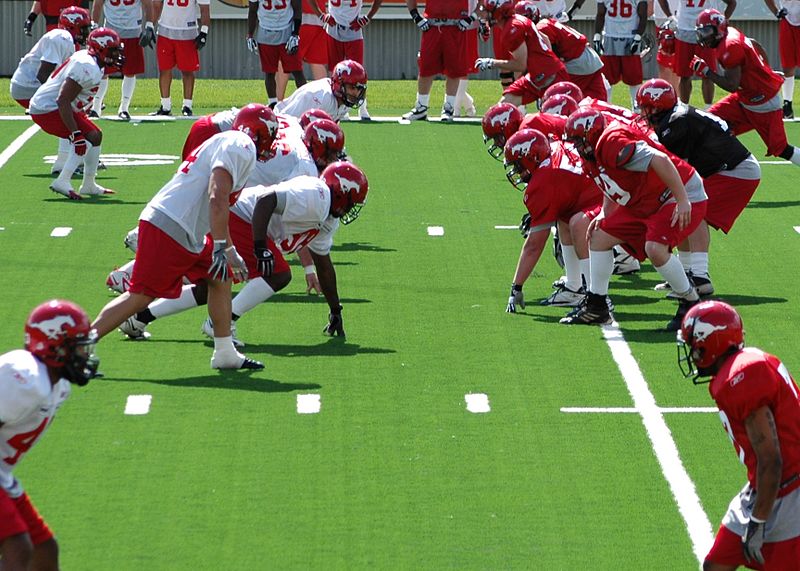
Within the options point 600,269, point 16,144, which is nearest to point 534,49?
point 16,144

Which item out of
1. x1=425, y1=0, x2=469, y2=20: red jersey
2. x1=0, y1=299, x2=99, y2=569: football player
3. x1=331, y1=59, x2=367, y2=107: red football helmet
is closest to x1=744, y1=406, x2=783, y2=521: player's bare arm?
x1=0, y1=299, x2=99, y2=569: football player

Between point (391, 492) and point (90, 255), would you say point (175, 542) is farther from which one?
point (90, 255)

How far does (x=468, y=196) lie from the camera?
15.0 metres

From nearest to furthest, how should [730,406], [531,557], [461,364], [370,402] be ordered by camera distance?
[730,406] < [531,557] < [370,402] < [461,364]

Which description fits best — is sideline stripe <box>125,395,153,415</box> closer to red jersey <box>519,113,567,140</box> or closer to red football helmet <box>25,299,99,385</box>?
red football helmet <box>25,299,99,385</box>

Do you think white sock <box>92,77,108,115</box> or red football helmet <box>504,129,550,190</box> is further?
white sock <box>92,77,108,115</box>

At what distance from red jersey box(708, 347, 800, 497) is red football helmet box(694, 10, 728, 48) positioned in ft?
25.9

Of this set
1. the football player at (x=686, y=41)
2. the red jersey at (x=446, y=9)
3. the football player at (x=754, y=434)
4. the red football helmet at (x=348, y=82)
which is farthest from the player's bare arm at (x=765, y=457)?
the red jersey at (x=446, y=9)

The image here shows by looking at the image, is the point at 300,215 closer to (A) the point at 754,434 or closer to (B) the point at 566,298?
(B) the point at 566,298

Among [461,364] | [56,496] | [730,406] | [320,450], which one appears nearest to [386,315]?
[461,364]

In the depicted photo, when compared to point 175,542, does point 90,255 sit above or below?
below

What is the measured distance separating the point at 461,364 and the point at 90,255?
158 inches

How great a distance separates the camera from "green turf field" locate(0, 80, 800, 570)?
648cm

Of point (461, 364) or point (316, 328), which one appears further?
point (316, 328)
